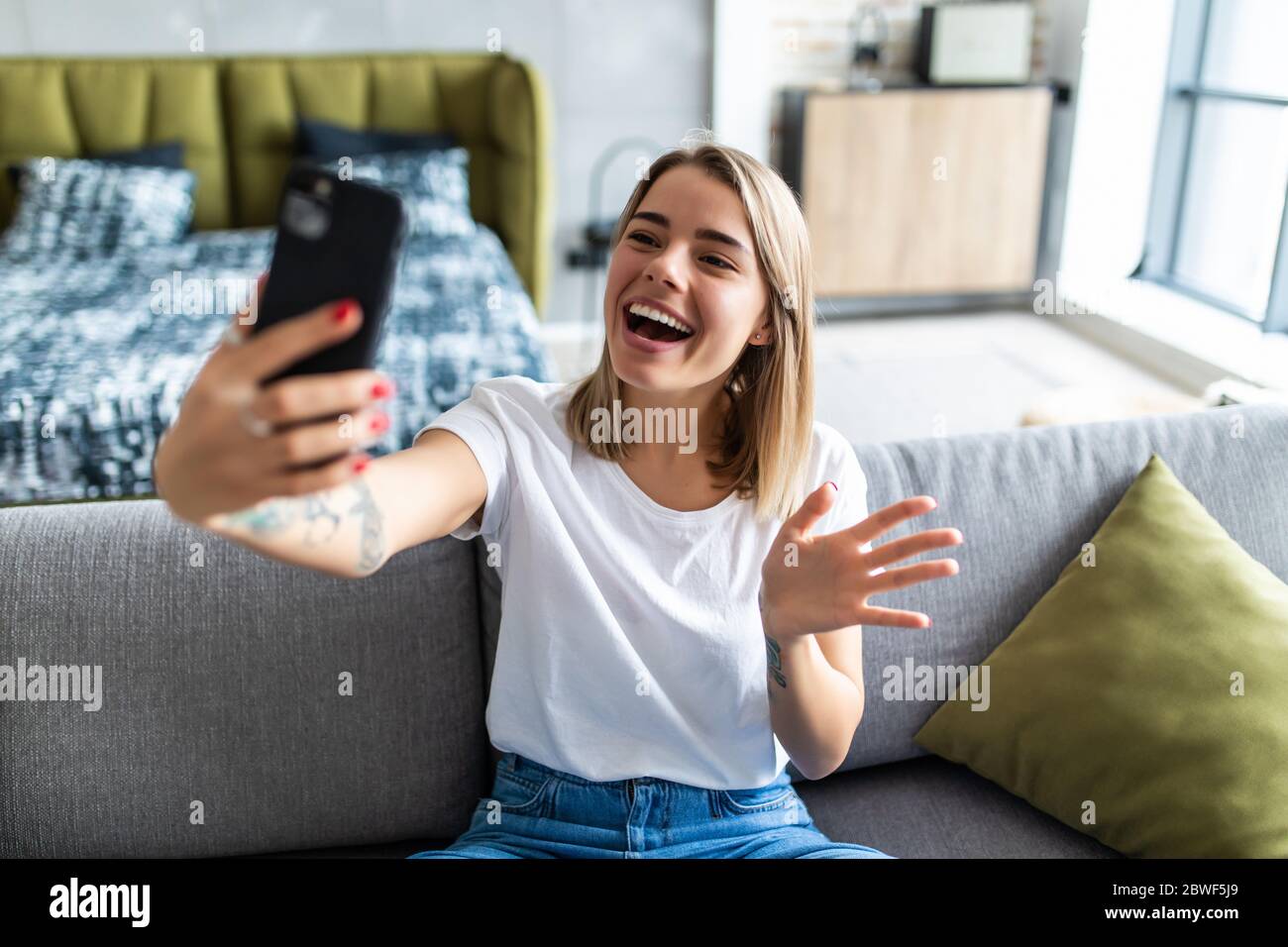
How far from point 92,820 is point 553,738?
583 mm

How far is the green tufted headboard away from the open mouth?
3.11 m

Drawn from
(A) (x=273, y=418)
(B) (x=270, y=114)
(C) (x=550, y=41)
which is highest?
(C) (x=550, y=41)

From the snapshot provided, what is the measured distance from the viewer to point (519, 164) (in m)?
4.21

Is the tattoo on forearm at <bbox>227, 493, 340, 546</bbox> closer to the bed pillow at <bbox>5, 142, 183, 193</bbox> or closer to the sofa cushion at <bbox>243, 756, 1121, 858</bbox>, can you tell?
the sofa cushion at <bbox>243, 756, 1121, 858</bbox>

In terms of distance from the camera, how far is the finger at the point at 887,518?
992 millimetres

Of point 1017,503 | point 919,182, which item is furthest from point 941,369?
point 1017,503

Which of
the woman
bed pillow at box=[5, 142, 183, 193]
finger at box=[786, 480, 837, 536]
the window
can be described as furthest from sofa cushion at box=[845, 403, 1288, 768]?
bed pillow at box=[5, 142, 183, 193]

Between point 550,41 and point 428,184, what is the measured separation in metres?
1.05

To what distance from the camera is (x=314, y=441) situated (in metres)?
0.70

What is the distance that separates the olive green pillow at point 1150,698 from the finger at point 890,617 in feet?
1.72

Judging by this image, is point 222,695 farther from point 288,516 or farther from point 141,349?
point 141,349

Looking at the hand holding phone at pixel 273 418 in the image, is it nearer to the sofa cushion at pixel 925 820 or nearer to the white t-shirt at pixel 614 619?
the white t-shirt at pixel 614 619

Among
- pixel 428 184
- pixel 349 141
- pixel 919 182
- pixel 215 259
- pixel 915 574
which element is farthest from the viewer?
pixel 919 182

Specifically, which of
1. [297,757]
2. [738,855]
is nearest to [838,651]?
[738,855]
